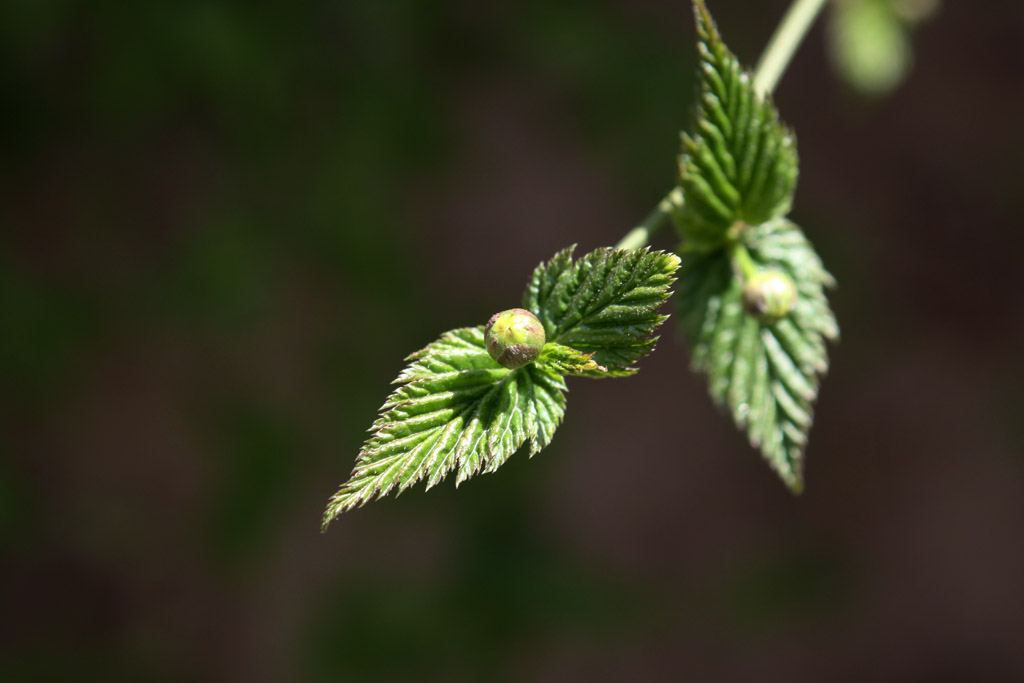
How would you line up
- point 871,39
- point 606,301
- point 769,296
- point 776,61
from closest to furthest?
point 606,301 → point 769,296 → point 776,61 → point 871,39

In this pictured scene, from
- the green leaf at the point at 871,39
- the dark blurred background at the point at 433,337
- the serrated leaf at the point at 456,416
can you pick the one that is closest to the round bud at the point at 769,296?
the serrated leaf at the point at 456,416

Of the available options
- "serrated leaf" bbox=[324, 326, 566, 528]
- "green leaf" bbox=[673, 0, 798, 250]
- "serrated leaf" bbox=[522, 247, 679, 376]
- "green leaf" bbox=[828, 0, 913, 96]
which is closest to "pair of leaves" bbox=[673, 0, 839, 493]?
"green leaf" bbox=[673, 0, 798, 250]

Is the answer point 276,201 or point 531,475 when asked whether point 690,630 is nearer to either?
point 531,475

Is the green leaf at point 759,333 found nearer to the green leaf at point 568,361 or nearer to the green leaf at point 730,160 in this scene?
the green leaf at point 730,160

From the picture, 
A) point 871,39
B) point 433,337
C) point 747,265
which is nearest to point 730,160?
point 747,265

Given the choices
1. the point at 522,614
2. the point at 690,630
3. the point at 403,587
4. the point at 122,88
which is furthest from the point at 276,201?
the point at 690,630

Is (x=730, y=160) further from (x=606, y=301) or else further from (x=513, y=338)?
(x=513, y=338)
